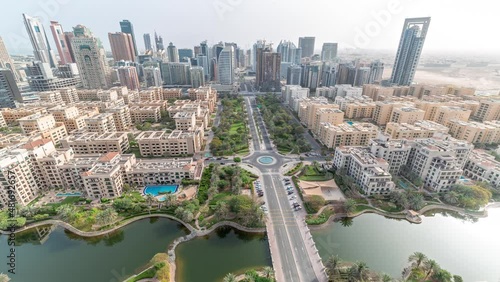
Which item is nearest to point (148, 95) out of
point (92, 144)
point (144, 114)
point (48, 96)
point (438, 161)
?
point (144, 114)

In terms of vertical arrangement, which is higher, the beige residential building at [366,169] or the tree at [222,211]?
the beige residential building at [366,169]

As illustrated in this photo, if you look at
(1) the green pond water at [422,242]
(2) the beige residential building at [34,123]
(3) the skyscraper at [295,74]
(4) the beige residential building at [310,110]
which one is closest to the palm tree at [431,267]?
(1) the green pond water at [422,242]

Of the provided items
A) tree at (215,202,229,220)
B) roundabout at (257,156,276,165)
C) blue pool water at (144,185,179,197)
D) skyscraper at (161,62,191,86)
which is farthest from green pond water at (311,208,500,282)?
skyscraper at (161,62,191,86)

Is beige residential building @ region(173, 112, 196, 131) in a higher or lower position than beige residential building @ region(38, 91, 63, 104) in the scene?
lower

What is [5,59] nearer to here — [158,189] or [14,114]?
[14,114]

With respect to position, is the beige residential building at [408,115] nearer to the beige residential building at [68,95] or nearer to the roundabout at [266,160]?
the roundabout at [266,160]

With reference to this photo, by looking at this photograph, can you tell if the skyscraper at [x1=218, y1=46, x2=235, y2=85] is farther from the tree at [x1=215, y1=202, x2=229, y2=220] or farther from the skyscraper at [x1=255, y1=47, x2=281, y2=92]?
the tree at [x1=215, y1=202, x2=229, y2=220]

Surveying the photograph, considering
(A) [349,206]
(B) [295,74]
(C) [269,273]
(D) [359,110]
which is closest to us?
(C) [269,273]
